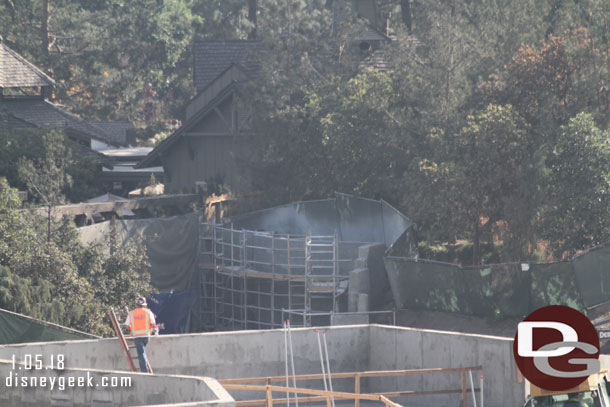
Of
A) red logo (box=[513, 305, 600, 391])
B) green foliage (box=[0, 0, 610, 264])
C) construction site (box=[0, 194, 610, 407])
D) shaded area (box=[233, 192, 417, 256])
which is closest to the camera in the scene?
red logo (box=[513, 305, 600, 391])

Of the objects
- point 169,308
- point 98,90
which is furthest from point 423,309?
point 98,90

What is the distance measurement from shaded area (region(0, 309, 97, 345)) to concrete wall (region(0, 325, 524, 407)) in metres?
2.22

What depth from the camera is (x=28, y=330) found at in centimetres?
2244

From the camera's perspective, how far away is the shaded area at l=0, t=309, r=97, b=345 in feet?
73.5

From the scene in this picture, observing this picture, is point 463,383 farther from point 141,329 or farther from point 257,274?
point 257,274

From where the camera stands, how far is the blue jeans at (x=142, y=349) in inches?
785

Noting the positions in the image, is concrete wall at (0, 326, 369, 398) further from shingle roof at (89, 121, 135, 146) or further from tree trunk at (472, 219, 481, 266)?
shingle roof at (89, 121, 135, 146)

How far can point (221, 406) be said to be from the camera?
14.7 meters

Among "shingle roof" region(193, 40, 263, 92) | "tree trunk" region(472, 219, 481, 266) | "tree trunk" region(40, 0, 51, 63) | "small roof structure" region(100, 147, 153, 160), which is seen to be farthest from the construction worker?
"tree trunk" region(40, 0, 51, 63)

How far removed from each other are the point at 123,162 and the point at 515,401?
3218 cm

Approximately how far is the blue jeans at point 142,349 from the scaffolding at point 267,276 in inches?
382

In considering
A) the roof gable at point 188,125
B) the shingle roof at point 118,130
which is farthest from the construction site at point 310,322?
the shingle roof at point 118,130

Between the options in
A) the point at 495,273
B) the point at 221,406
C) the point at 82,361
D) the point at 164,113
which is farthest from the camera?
the point at 164,113

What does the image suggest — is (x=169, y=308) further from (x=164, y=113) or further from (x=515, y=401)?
(x=164, y=113)
